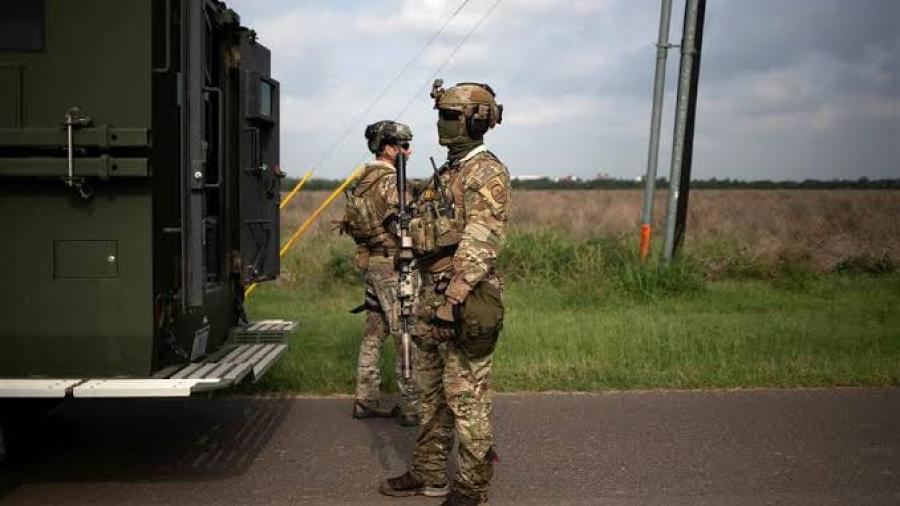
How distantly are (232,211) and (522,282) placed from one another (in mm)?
7283

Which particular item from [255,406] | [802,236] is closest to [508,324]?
[255,406]

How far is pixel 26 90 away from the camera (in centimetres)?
467

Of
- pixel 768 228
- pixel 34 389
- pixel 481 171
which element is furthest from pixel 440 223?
pixel 768 228

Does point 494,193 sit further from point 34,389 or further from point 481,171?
point 34,389

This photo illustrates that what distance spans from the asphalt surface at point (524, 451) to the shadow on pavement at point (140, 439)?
1 centimetres

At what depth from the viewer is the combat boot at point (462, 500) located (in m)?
4.81

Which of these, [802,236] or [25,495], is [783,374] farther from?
[802,236]

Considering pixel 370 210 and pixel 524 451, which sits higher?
pixel 370 210

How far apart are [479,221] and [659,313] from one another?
22.4ft

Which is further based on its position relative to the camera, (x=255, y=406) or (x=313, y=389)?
(x=313, y=389)

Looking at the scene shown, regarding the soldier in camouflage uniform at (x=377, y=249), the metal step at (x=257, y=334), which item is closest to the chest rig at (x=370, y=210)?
the soldier in camouflage uniform at (x=377, y=249)

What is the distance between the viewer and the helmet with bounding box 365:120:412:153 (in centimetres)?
668

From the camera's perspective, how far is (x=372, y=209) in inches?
266

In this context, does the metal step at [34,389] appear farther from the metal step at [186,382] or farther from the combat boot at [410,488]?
the combat boot at [410,488]
